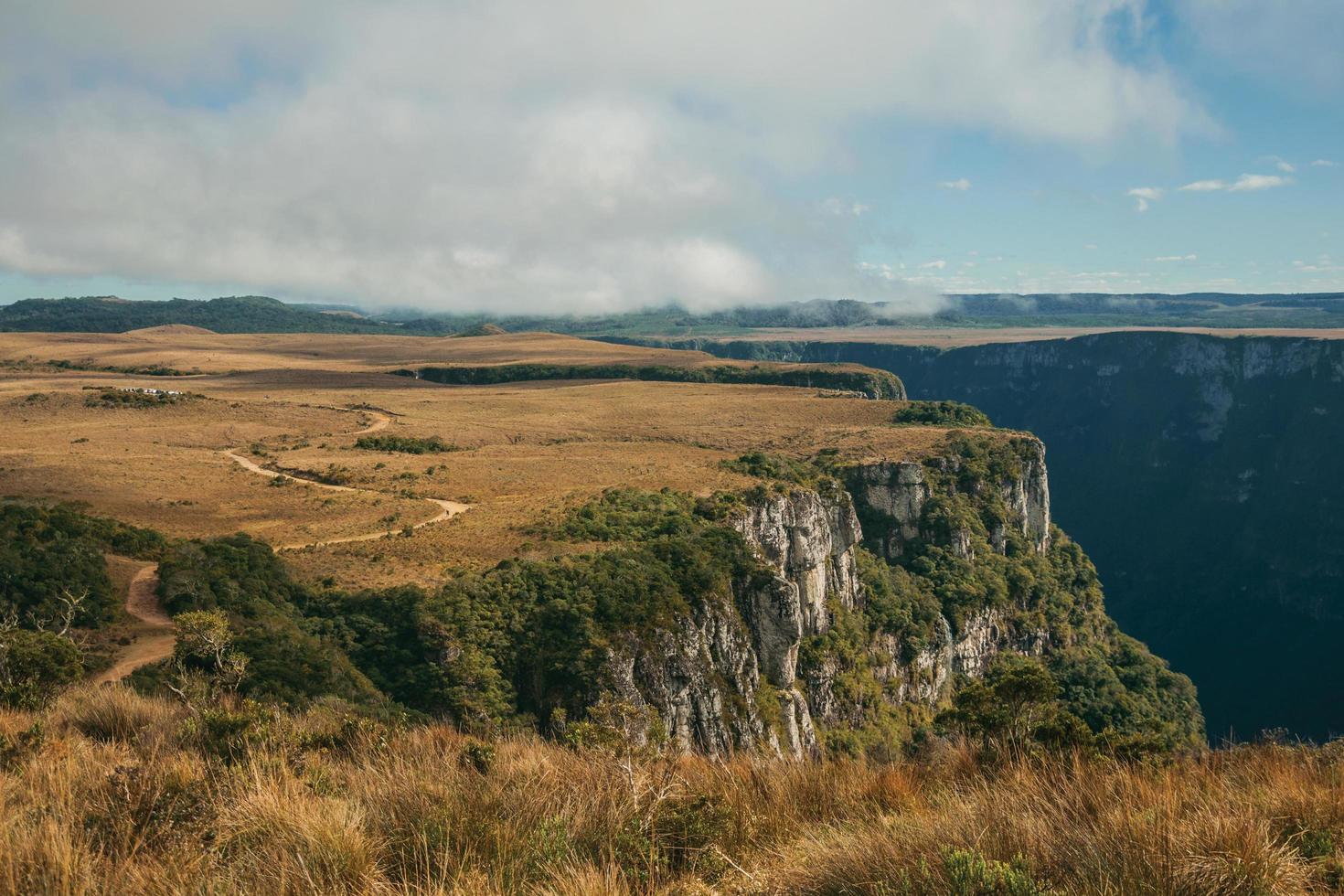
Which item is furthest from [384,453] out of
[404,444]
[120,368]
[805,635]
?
[120,368]

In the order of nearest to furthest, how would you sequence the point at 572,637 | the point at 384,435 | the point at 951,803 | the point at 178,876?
1. the point at 178,876
2. the point at 951,803
3. the point at 572,637
4. the point at 384,435

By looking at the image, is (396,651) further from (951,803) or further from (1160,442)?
(1160,442)

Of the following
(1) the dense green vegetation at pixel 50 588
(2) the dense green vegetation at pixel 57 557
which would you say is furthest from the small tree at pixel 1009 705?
(2) the dense green vegetation at pixel 57 557

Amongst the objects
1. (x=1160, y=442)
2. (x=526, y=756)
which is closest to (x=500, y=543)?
(x=526, y=756)

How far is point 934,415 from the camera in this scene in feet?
350

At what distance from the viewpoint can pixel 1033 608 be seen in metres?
88.8

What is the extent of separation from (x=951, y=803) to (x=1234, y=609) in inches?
6559

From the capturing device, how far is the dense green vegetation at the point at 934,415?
10419 centimetres

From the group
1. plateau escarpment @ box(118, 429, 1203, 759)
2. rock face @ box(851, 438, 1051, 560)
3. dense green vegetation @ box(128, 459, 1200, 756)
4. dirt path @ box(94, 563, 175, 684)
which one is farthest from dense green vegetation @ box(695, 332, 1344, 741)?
dirt path @ box(94, 563, 175, 684)

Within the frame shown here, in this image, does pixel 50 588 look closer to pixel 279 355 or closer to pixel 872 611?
pixel 872 611

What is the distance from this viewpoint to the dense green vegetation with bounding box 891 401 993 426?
4102 inches

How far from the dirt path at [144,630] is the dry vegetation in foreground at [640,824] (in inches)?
710

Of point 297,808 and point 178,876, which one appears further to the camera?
point 297,808

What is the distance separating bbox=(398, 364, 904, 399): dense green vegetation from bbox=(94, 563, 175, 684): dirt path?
11922 centimetres
